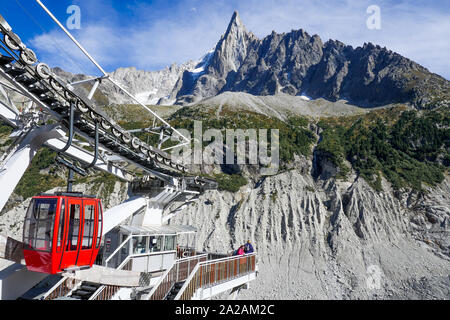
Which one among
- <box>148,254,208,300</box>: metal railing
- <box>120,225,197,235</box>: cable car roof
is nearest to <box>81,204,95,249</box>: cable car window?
<box>148,254,208,300</box>: metal railing

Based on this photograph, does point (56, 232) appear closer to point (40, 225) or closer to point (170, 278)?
point (40, 225)

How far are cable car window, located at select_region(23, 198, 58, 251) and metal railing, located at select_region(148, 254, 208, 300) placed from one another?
178 inches

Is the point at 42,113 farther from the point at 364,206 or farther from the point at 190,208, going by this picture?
the point at 364,206

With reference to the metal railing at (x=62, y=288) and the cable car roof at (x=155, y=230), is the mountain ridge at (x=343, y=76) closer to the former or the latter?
the cable car roof at (x=155, y=230)

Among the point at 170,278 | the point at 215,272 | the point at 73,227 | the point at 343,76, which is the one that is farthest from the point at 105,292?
the point at 343,76

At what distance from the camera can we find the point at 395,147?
65.0 meters

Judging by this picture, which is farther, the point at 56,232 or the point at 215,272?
the point at 215,272

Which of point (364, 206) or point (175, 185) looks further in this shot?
point (364, 206)

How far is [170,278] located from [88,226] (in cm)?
467

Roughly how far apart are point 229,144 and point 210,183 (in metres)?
36.2

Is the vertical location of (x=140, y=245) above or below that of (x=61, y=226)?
below

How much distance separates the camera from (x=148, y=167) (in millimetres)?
20141

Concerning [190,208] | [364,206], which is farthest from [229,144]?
[364,206]

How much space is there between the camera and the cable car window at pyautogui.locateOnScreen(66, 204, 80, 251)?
432 inches
